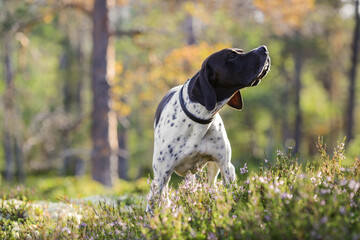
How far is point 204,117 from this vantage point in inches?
153

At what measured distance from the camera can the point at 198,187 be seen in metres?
3.78

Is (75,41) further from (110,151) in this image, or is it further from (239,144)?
(239,144)

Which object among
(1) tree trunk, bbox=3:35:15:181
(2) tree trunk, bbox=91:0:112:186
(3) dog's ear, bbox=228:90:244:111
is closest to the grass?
(3) dog's ear, bbox=228:90:244:111

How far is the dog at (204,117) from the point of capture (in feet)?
12.4

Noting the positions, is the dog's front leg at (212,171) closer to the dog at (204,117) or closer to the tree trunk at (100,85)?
the dog at (204,117)

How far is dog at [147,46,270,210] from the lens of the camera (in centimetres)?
378

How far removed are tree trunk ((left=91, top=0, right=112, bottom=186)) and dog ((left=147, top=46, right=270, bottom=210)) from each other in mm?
7068

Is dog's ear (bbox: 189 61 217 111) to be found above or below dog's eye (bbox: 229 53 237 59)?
below

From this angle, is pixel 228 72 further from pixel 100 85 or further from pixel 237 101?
pixel 100 85

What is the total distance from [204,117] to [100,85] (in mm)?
7539

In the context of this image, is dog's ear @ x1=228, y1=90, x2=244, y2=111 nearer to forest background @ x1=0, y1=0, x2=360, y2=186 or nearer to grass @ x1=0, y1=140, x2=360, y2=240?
forest background @ x1=0, y1=0, x2=360, y2=186

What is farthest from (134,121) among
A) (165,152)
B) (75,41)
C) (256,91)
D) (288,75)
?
(165,152)

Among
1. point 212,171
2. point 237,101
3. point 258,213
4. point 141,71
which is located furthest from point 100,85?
point 258,213

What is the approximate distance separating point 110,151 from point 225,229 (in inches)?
349
